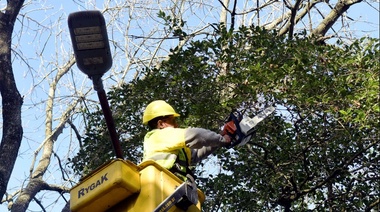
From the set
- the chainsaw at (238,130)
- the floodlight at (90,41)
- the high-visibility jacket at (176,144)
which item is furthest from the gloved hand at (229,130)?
the floodlight at (90,41)

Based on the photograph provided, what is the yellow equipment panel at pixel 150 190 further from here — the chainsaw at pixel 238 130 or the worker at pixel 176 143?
the chainsaw at pixel 238 130

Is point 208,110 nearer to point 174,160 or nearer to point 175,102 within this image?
point 175,102

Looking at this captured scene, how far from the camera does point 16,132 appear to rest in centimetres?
910

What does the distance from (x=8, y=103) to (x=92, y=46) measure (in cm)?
575

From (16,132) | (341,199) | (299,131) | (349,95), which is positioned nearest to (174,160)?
(349,95)

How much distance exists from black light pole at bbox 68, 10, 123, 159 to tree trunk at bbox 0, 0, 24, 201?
517 centimetres

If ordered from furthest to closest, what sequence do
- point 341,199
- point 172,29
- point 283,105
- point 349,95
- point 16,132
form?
point 16,132 → point 172,29 → point 341,199 → point 283,105 → point 349,95

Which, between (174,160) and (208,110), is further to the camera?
(208,110)

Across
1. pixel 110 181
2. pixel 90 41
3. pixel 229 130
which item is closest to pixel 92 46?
pixel 90 41

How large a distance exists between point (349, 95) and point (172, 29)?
91.4 inches

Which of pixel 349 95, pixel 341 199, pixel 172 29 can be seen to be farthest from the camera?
pixel 172 29

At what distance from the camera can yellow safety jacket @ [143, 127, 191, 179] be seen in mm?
4223

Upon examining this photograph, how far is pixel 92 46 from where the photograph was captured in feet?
12.7

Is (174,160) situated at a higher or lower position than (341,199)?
lower
